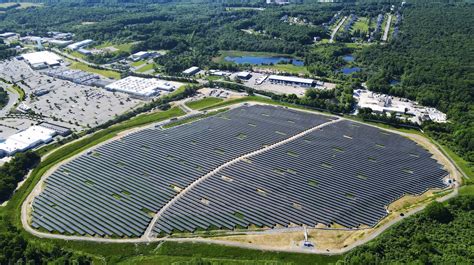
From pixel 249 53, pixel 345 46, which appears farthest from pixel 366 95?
pixel 249 53

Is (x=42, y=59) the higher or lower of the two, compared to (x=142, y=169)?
lower

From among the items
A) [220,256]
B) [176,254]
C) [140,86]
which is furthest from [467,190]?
[140,86]

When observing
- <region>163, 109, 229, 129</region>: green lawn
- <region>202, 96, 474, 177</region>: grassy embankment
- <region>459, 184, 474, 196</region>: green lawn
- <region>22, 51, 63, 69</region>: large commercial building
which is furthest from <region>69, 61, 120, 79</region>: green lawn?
<region>459, 184, 474, 196</region>: green lawn

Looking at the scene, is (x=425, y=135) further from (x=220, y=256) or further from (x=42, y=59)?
(x=42, y=59)

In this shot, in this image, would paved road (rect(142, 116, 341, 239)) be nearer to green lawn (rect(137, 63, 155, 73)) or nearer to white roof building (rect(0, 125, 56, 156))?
white roof building (rect(0, 125, 56, 156))

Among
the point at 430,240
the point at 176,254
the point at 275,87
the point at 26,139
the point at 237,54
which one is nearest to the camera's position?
the point at 430,240

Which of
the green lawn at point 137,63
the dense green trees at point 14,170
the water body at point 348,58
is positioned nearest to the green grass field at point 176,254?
the dense green trees at point 14,170

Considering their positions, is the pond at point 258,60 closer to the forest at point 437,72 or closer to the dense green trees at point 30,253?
the forest at point 437,72
